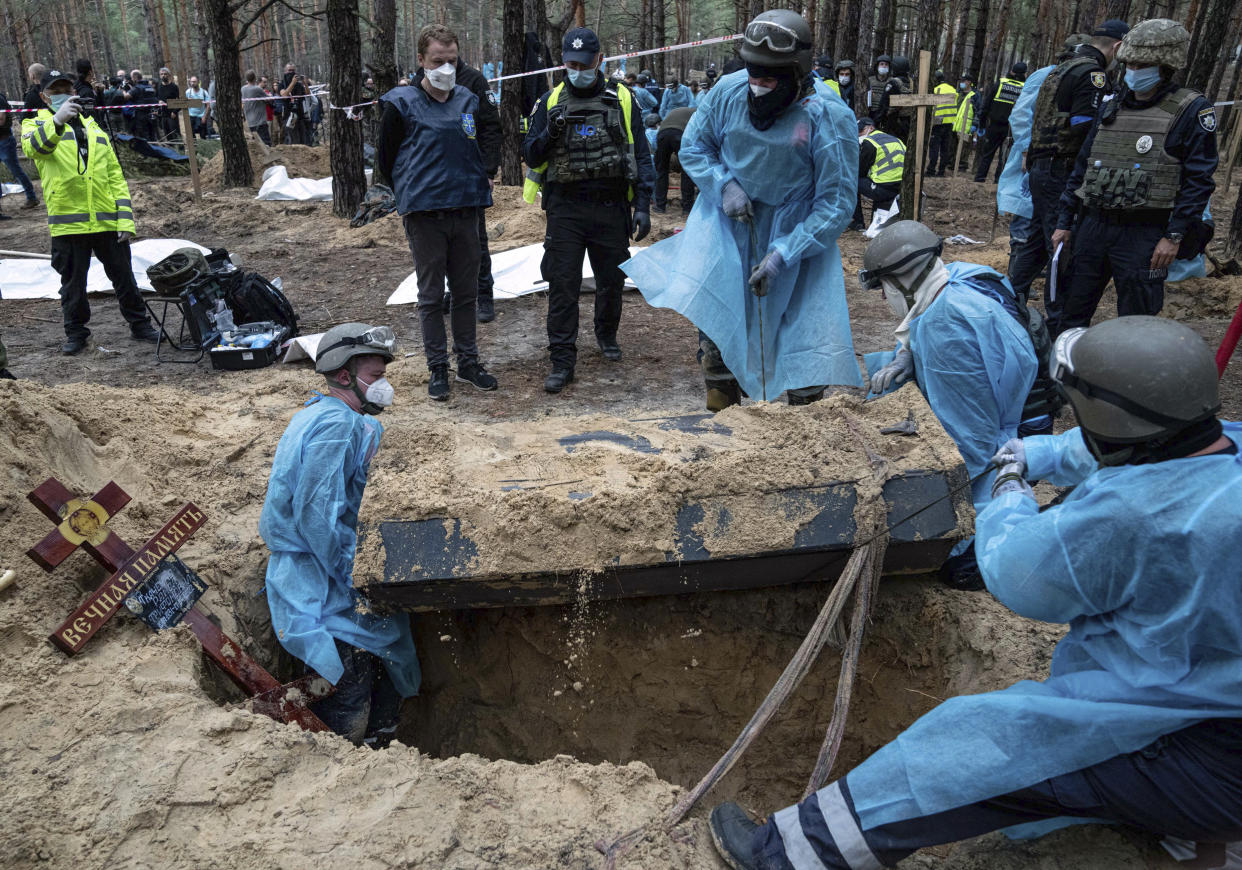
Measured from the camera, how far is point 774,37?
3523 mm

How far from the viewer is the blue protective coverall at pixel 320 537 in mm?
2869

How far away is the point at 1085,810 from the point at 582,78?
4.66m

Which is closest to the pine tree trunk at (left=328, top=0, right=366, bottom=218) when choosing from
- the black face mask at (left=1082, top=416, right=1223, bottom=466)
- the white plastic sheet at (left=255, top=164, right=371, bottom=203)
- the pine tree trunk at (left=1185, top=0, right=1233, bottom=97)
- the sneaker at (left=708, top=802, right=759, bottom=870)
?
the white plastic sheet at (left=255, top=164, right=371, bottom=203)

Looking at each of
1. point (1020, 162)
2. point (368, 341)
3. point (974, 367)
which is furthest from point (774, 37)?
point (1020, 162)

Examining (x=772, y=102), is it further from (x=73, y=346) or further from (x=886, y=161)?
(x=886, y=161)

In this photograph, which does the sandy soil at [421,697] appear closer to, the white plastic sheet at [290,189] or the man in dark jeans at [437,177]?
the man in dark jeans at [437,177]

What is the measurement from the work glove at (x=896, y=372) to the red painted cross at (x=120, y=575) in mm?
2463

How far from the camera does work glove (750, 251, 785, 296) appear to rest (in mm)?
3805

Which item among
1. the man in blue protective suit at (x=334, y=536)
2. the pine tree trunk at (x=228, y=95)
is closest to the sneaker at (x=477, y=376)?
the man in blue protective suit at (x=334, y=536)

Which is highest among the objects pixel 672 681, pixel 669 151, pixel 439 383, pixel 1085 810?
pixel 669 151

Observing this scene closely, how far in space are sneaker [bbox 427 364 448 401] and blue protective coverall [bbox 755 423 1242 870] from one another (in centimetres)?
384

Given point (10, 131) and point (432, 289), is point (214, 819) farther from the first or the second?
point (10, 131)

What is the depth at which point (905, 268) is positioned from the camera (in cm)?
322

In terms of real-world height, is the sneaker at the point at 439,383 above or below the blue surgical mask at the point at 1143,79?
below
